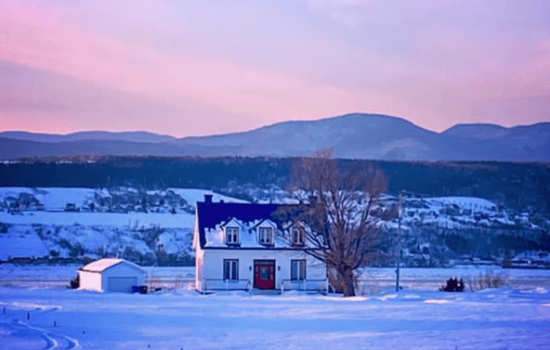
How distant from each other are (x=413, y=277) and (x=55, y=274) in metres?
25.6

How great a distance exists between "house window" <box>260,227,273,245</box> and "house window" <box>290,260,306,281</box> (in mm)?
1769

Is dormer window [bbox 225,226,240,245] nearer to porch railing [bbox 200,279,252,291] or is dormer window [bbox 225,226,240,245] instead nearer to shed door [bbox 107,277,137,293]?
porch railing [bbox 200,279,252,291]

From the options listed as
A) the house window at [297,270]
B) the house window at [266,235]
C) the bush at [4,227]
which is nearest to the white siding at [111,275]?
the house window at [266,235]

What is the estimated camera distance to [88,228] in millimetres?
91375

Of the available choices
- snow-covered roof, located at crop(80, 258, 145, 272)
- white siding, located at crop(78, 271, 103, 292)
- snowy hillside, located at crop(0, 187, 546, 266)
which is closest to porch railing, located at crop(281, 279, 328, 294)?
snow-covered roof, located at crop(80, 258, 145, 272)

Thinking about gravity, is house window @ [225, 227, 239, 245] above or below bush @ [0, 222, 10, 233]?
above

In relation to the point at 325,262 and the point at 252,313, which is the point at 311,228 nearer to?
the point at 325,262

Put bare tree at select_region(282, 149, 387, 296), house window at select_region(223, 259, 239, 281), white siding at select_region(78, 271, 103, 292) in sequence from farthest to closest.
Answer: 1. house window at select_region(223, 259, 239, 281)
2. white siding at select_region(78, 271, 103, 292)
3. bare tree at select_region(282, 149, 387, 296)

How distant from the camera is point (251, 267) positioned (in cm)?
5084

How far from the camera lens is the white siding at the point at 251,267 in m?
50.2

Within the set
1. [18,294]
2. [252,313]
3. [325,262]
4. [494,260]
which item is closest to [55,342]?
[252,313]

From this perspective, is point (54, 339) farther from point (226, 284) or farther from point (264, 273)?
point (264, 273)

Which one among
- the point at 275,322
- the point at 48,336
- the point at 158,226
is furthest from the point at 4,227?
the point at 48,336

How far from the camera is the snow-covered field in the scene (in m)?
23.5
